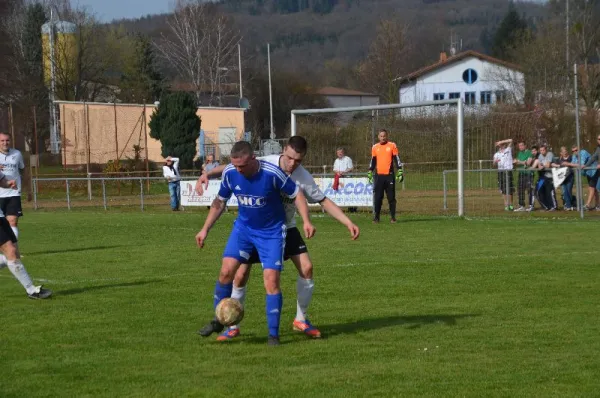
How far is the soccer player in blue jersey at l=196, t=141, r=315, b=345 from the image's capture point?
30.5ft

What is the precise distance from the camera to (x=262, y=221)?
31.0ft

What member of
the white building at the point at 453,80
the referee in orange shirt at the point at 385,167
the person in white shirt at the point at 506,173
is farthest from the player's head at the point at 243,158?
the white building at the point at 453,80

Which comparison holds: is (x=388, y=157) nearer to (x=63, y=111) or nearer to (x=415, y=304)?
(x=415, y=304)

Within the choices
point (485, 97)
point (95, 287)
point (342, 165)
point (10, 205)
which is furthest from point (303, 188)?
point (485, 97)

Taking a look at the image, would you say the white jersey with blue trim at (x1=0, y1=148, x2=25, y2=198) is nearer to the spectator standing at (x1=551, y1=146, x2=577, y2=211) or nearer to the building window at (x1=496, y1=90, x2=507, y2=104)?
the spectator standing at (x1=551, y1=146, x2=577, y2=211)

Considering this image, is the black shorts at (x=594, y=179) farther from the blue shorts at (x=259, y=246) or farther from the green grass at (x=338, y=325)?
the blue shorts at (x=259, y=246)

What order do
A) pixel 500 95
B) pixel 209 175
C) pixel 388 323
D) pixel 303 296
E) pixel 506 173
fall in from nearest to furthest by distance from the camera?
pixel 303 296 → pixel 209 175 → pixel 388 323 → pixel 506 173 → pixel 500 95

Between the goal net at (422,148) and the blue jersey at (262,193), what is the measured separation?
1714 centimetres

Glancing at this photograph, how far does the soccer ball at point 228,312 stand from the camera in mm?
9180

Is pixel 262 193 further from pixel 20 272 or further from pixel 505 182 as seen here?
pixel 505 182

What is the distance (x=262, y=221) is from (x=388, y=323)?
184 centimetres

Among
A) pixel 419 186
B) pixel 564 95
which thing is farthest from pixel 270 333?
pixel 564 95

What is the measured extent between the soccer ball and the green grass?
0.80 ft

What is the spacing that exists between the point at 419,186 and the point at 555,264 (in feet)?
48.4
